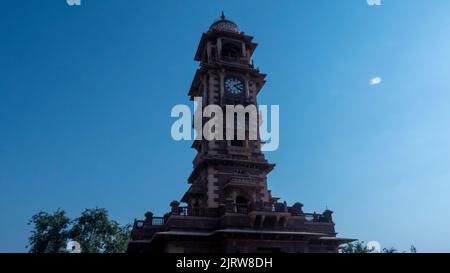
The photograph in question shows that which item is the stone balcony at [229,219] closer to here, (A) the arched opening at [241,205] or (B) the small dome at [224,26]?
(A) the arched opening at [241,205]

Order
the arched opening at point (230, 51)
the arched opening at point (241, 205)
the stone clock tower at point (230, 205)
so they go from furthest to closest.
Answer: the arched opening at point (230, 51) → the arched opening at point (241, 205) → the stone clock tower at point (230, 205)

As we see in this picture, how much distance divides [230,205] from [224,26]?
24248mm

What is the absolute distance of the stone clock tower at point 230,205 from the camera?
2658 cm

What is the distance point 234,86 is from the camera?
38.1 meters

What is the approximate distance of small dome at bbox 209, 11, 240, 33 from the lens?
135 ft

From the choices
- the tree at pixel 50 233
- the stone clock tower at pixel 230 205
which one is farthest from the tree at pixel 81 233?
the stone clock tower at pixel 230 205

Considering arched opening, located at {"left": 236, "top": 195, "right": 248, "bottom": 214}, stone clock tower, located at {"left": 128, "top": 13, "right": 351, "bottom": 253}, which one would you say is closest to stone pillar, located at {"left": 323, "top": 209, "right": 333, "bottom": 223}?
stone clock tower, located at {"left": 128, "top": 13, "right": 351, "bottom": 253}

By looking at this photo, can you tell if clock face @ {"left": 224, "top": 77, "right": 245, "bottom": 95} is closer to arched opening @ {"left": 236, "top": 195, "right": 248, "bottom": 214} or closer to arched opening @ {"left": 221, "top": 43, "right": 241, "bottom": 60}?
arched opening @ {"left": 221, "top": 43, "right": 241, "bottom": 60}

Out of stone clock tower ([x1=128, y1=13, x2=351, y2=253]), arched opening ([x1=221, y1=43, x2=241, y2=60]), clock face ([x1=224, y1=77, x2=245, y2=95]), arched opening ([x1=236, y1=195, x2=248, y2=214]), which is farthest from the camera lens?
arched opening ([x1=221, y1=43, x2=241, y2=60])

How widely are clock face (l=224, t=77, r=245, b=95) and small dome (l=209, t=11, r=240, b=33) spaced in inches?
281
